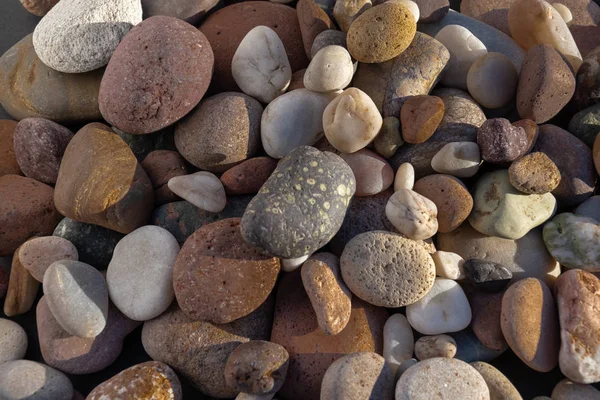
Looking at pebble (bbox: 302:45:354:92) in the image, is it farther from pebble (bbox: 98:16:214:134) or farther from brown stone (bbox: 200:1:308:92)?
pebble (bbox: 98:16:214:134)

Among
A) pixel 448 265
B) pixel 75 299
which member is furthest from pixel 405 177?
pixel 75 299

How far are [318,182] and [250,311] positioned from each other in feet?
1.91

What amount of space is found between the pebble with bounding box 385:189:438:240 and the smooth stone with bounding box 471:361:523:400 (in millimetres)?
530

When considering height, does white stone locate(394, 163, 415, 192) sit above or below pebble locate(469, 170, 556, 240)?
above

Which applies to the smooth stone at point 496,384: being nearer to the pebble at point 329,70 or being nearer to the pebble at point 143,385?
the pebble at point 143,385

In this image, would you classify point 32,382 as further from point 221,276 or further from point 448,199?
point 448,199

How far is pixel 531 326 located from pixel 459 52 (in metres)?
1.26

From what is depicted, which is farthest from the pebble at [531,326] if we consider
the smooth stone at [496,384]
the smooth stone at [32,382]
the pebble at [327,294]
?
the smooth stone at [32,382]

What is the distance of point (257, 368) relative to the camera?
1.75m

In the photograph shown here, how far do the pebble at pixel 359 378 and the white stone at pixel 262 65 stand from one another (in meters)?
1.22

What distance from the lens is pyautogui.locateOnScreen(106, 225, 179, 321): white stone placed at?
1931 mm

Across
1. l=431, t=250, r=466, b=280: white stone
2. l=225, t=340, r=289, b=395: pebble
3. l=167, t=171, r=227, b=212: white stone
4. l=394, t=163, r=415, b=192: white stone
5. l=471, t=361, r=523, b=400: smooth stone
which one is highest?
l=167, t=171, r=227, b=212: white stone

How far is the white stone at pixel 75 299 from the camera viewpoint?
1.85 metres

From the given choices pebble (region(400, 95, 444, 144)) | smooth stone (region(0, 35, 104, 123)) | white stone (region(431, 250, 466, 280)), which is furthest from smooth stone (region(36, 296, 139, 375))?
pebble (region(400, 95, 444, 144))
